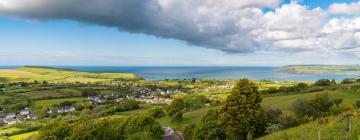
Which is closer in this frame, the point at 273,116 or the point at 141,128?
the point at 141,128

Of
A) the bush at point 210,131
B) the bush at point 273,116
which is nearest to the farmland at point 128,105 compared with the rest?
the bush at point 273,116

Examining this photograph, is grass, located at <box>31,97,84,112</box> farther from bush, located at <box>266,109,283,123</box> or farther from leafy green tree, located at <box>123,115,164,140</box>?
bush, located at <box>266,109,283,123</box>

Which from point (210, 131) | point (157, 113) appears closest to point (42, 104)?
point (157, 113)

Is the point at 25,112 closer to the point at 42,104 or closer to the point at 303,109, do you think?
the point at 42,104

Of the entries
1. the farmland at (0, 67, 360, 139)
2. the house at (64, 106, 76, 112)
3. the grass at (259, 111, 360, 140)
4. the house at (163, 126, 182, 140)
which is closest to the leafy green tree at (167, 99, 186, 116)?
→ the farmland at (0, 67, 360, 139)

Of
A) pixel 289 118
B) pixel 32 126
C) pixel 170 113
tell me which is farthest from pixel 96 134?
pixel 32 126

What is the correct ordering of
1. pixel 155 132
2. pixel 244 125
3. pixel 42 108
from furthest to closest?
pixel 42 108, pixel 155 132, pixel 244 125

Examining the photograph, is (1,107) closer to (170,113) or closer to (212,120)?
(170,113)

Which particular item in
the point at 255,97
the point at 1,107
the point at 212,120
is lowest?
the point at 1,107
